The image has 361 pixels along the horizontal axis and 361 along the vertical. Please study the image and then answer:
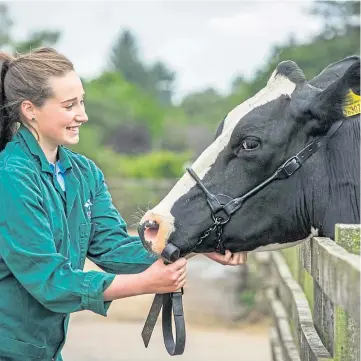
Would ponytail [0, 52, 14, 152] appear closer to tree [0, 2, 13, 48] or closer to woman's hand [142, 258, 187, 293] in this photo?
woman's hand [142, 258, 187, 293]

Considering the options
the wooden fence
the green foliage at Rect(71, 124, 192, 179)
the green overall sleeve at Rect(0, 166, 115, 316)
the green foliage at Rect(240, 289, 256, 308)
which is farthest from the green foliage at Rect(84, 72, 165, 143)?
the green overall sleeve at Rect(0, 166, 115, 316)

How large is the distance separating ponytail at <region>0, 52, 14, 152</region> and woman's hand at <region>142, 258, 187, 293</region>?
84 cm

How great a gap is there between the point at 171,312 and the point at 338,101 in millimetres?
1063

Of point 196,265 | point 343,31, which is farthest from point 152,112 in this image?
point 196,265

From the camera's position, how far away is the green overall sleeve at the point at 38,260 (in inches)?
120

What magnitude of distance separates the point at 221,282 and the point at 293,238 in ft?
39.0

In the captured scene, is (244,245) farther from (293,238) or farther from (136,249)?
(136,249)

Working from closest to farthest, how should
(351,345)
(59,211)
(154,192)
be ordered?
(351,345) → (59,211) → (154,192)

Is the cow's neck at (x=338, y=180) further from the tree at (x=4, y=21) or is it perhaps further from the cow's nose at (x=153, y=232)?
the tree at (x=4, y=21)

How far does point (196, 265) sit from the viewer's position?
1878 centimetres

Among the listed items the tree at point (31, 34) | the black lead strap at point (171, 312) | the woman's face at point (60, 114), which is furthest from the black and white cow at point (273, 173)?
the tree at point (31, 34)

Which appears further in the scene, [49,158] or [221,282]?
[221,282]

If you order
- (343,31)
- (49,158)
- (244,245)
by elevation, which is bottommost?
(244,245)

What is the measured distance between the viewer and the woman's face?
3.36 meters
